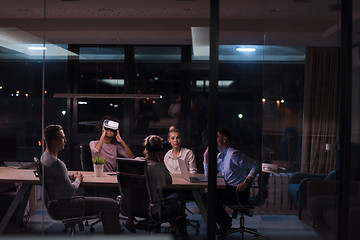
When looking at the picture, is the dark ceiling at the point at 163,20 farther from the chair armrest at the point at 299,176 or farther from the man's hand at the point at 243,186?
the man's hand at the point at 243,186

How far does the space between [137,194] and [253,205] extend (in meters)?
1.35

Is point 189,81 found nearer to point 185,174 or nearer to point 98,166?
point 185,174

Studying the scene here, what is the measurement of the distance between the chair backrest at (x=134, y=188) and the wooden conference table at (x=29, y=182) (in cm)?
14

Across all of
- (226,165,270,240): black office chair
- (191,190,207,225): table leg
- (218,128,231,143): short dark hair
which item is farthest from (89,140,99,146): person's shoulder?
(226,165,270,240): black office chair

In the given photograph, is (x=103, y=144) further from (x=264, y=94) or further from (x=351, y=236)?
(x=351, y=236)

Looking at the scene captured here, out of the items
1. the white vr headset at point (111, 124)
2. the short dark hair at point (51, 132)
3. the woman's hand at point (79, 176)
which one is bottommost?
the woman's hand at point (79, 176)

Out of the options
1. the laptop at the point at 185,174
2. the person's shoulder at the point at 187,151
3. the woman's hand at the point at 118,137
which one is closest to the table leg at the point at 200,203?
the laptop at the point at 185,174

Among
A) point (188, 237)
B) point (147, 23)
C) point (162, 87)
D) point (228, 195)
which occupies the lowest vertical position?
point (188, 237)

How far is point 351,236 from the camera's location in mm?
4129

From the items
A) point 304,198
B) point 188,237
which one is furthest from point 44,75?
point 304,198

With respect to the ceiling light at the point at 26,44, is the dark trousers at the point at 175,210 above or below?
below

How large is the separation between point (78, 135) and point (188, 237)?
1.69 metres

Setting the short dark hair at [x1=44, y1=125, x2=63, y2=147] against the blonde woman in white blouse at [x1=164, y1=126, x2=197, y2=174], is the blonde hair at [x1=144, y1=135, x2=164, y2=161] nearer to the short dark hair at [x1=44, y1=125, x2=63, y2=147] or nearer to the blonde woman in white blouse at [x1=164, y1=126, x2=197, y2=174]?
the blonde woman in white blouse at [x1=164, y1=126, x2=197, y2=174]

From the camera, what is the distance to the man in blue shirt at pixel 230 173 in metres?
4.38
